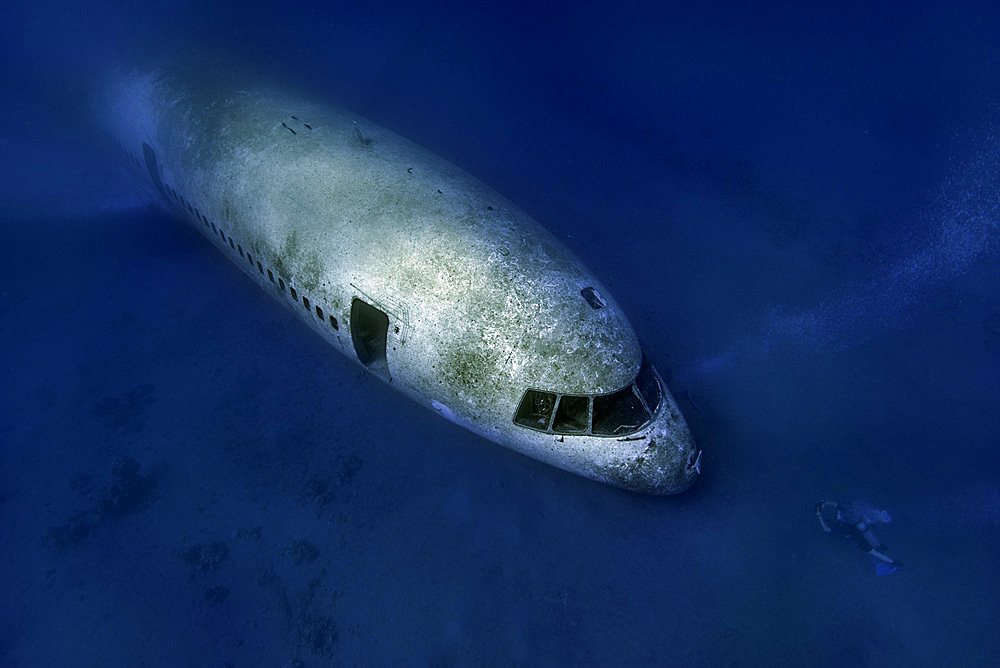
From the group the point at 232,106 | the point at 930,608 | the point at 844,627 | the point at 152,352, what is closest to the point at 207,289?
the point at 152,352

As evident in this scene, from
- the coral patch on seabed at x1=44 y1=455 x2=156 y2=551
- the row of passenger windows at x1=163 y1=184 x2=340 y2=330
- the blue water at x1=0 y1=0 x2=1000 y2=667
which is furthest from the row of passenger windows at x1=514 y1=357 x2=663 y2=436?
the coral patch on seabed at x1=44 y1=455 x2=156 y2=551

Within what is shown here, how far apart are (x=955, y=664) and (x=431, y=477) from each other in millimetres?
8095

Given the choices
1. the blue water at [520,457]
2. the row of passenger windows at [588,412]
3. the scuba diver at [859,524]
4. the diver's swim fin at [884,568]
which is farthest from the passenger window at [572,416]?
the diver's swim fin at [884,568]

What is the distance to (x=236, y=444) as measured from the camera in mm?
8508

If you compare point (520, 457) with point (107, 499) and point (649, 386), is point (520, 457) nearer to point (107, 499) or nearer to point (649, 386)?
point (649, 386)

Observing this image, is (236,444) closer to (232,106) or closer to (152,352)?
(152,352)

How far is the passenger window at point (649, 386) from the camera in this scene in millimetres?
6617

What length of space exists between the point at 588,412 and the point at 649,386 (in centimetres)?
111

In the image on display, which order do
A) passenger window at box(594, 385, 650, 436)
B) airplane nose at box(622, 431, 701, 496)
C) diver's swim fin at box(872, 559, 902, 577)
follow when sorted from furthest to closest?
diver's swim fin at box(872, 559, 902, 577) → airplane nose at box(622, 431, 701, 496) → passenger window at box(594, 385, 650, 436)

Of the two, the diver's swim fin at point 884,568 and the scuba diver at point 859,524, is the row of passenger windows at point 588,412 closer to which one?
the scuba diver at point 859,524

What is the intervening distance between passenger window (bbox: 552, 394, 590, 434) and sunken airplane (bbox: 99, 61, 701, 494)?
2 cm

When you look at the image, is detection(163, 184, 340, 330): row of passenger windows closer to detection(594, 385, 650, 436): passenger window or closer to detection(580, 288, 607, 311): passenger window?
detection(580, 288, 607, 311): passenger window

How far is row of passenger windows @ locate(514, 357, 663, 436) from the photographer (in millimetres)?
6273

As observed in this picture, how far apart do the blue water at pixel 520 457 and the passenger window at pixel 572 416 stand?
1.95m
